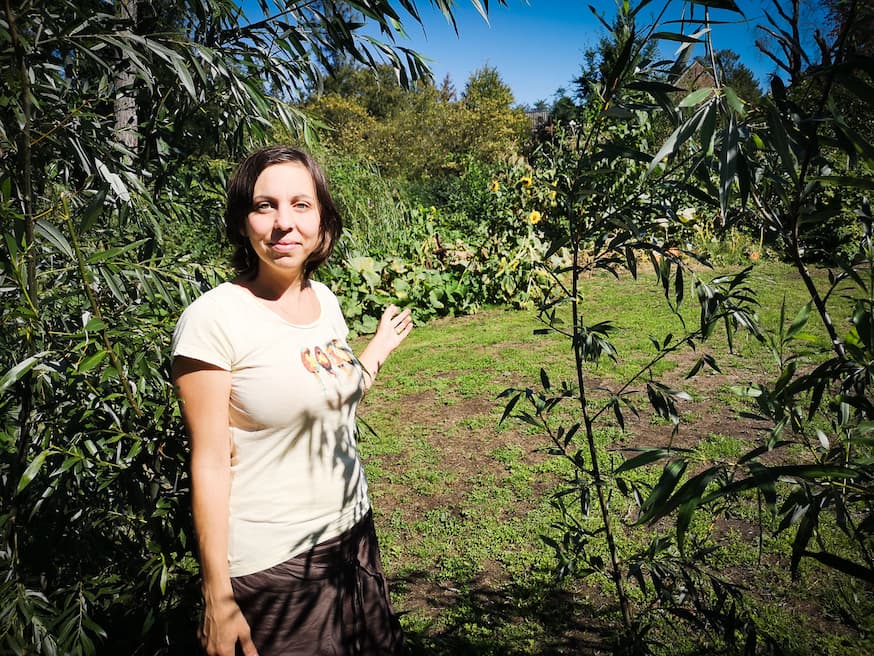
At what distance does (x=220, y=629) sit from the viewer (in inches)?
50.0

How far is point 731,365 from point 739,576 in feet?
9.40

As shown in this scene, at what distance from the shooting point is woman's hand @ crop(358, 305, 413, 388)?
5.91ft

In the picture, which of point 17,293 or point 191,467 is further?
point 17,293

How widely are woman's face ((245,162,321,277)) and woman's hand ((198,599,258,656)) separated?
Answer: 796 mm

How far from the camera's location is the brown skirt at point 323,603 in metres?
1.34

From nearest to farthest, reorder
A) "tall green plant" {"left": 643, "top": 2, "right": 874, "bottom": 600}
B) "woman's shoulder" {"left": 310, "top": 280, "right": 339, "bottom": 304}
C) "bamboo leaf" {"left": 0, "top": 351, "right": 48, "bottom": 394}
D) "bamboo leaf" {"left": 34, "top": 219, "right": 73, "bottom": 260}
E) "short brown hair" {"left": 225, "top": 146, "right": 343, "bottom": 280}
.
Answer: "tall green plant" {"left": 643, "top": 2, "right": 874, "bottom": 600} < "bamboo leaf" {"left": 0, "top": 351, "right": 48, "bottom": 394} < "bamboo leaf" {"left": 34, "top": 219, "right": 73, "bottom": 260} < "short brown hair" {"left": 225, "top": 146, "right": 343, "bottom": 280} < "woman's shoulder" {"left": 310, "top": 280, "right": 339, "bottom": 304}

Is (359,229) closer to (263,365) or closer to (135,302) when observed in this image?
(135,302)

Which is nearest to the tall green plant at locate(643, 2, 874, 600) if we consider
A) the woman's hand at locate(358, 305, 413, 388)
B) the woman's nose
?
the woman's nose

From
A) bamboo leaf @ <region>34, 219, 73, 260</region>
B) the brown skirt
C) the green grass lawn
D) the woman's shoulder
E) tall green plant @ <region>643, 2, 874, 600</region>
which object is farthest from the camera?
the green grass lawn

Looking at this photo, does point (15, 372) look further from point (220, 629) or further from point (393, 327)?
point (393, 327)

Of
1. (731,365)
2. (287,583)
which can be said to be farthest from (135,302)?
(731,365)

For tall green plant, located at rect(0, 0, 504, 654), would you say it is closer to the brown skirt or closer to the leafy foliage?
the brown skirt

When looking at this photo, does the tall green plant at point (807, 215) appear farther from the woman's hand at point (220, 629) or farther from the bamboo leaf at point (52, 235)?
the bamboo leaf at point (52, 235)

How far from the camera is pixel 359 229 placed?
8.05m
